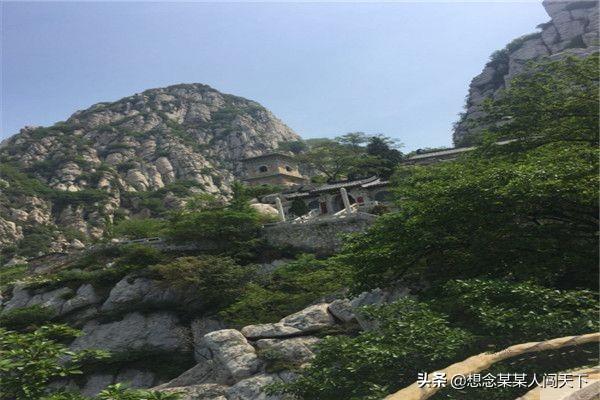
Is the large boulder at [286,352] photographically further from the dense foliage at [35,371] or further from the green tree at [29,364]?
the green tree at [29,364]

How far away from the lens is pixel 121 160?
8131cm

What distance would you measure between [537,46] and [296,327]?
6958 centimetres

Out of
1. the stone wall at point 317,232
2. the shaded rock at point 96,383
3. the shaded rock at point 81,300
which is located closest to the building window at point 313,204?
the stone wall at point 317,232

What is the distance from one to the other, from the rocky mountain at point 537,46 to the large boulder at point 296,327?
47.3 metres

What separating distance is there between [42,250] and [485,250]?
58.9 metres

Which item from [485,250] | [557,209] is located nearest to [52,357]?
[485,250]

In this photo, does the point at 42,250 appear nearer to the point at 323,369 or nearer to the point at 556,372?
the point at 323,369

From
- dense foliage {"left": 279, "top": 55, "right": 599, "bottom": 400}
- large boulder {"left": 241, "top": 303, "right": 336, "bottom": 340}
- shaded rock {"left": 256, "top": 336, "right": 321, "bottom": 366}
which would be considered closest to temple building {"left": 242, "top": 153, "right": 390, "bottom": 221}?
large boulder {"left": 241, "top": 303, "right": 336, "bottom": 340}

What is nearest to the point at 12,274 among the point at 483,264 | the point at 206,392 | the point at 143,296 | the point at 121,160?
the point at 143,296

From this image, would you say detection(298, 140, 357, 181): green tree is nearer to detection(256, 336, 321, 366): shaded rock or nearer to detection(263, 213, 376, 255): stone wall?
detection(263, 213, 376, 255): stone wall

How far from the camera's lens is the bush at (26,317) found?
24.4 meters

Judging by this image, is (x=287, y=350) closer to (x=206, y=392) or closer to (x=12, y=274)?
(x=206, y=392)

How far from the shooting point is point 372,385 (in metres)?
5.77

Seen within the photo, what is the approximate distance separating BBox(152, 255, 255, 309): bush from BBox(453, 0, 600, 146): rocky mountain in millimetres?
42953
